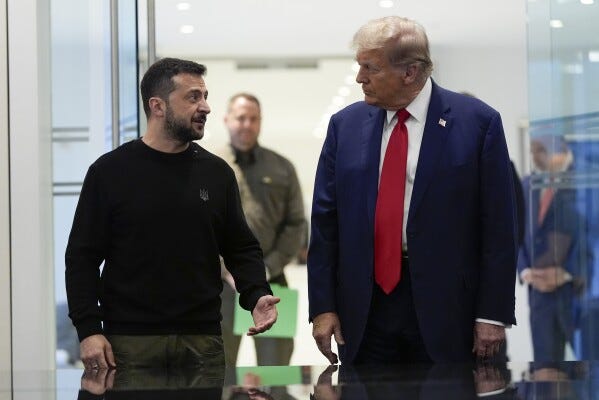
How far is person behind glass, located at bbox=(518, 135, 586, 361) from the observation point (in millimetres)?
5902

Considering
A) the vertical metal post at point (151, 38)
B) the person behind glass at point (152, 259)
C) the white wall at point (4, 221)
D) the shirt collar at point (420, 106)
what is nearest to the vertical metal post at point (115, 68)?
the vertical metal post at point (151, 38)

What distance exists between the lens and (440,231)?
11.4 feet

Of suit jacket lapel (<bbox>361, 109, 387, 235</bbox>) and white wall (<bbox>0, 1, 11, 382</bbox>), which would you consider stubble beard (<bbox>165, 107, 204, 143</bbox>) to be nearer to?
suit jacket lapel (<bbox>361, 109, 387, 235</bbox>)

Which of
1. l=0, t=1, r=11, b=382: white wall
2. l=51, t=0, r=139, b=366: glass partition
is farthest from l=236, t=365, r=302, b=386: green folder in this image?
l=51, t=0, r=139, b=366: glass partition

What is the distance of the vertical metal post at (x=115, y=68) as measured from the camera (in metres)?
5.16

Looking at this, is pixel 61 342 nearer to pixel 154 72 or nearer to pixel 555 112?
pixel 154 72

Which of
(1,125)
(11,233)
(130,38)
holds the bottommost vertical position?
(11,233)

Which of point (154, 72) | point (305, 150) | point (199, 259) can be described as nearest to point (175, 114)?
point (154, 72)

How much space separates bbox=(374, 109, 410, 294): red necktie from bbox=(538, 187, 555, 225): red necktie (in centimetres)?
270

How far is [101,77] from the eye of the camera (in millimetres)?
5293

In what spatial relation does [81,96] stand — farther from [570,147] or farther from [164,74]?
[570,147]

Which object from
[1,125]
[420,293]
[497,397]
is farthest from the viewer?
[1,125]

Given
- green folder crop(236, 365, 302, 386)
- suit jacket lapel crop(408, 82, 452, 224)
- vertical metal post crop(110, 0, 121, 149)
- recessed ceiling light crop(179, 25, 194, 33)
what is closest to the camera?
green folder crop(236, 365, 302, 386)

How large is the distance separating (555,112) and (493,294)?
8.45 feet
